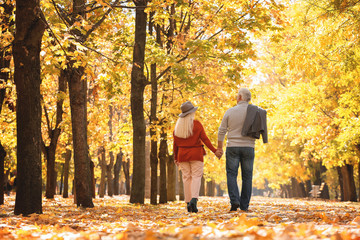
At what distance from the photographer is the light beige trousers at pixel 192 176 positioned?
8.14 meters

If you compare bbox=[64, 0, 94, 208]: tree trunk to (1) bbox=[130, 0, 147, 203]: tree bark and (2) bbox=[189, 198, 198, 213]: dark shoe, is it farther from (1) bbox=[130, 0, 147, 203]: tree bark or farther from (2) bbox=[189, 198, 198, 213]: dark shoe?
(2) bbox=[189, 198, 198, 213]: dark shoe

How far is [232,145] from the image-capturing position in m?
7.89

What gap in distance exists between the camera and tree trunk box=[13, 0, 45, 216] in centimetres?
697

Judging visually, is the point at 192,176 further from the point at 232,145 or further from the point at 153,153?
the point at 153,153

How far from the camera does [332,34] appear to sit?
12500 mm

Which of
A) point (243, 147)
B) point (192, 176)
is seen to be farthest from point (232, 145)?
point (192, 176)

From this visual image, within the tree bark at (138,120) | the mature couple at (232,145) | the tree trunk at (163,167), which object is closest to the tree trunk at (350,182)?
the tree trunk at (163,167)

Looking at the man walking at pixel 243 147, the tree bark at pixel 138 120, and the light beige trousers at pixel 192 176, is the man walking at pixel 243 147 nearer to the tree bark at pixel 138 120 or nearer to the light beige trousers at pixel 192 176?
the light beige trousers at pixel 192 176

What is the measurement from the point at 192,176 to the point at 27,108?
3.42m

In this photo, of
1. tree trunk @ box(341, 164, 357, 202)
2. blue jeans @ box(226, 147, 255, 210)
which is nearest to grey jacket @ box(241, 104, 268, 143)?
blue jeans @ box(226, 147, 255, 210)

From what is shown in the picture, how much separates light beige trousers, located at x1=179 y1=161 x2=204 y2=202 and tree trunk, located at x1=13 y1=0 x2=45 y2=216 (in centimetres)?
286

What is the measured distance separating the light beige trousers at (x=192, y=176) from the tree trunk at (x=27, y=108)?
9.38ft

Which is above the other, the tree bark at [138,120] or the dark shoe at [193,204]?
the tree bark at [138,120]

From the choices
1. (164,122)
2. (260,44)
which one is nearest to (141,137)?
(164,122)
